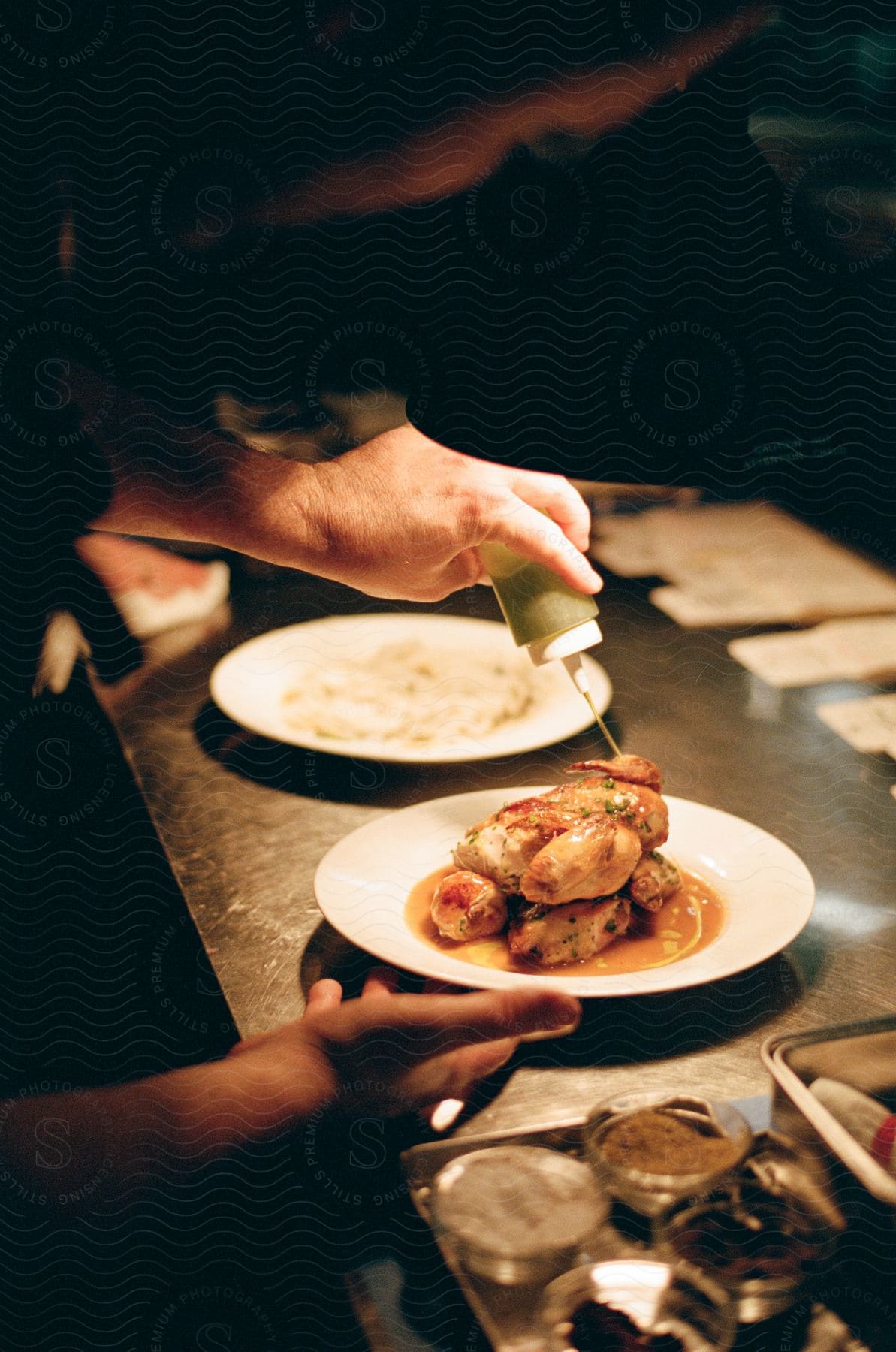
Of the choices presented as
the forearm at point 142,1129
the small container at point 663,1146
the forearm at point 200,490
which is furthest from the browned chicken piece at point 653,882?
the forearm at point 200,490

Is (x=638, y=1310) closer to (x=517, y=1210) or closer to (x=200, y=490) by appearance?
(x=517, y=1210)

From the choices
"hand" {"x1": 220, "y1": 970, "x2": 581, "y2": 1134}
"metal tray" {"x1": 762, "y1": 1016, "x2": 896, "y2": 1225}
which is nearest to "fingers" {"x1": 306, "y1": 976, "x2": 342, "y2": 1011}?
"hand" {"x1": 220, "y1": 970, "x2": 581, "y2": 1134}

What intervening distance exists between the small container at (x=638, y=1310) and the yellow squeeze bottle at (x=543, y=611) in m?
0.51

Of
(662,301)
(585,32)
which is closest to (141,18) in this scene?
(585,32)

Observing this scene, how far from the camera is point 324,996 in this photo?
85 centimetres

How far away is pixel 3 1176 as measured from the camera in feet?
2.84

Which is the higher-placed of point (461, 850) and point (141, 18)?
point (141, 18)

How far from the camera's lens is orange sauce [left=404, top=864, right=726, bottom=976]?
899 mm

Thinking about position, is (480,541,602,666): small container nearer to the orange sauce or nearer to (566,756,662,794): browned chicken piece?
(566,756,662,794): browned chicken piece

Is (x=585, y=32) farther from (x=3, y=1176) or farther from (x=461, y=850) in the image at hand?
(x=3, y=1176)

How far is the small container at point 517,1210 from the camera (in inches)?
25.0

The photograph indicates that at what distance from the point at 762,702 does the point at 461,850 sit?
1.65 ft

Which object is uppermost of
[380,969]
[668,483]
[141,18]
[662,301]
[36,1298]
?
[141,18]

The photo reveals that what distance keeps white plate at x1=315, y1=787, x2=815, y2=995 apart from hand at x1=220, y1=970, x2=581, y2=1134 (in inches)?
0.8
